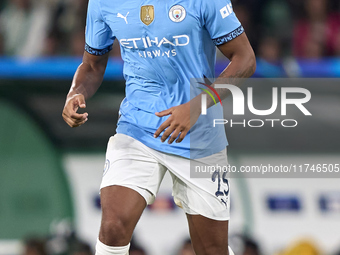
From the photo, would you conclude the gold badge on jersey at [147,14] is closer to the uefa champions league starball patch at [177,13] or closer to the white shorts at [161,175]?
the uefa champions league starball patch at [177,13]

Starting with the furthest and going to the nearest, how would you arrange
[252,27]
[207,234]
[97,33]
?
[252,27], [97,33], [207,234]

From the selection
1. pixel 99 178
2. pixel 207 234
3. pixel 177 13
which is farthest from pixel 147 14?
pixel 99 178

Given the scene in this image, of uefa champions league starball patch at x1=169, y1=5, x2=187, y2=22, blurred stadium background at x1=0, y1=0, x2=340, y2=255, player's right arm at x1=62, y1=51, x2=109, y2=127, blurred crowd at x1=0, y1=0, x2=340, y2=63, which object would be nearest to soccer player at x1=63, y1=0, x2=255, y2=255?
uefa champions league starball patch at x1=169, y1=5, x2=187, y2=22

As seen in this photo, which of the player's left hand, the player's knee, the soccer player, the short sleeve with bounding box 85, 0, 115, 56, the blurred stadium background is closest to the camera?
the player's left hand

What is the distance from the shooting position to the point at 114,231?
2.92m

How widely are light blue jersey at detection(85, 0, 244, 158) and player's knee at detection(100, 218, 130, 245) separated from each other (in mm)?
488

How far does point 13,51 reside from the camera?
632 cm

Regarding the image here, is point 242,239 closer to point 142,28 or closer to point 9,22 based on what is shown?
point 142,28

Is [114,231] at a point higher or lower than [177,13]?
lower

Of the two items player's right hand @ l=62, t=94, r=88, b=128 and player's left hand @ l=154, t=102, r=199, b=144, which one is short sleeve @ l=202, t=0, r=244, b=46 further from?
player's right hand @ l=62, t=94, r=88, b=128

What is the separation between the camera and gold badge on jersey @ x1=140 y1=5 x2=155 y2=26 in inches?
121

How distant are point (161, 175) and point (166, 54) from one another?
27.2 inches

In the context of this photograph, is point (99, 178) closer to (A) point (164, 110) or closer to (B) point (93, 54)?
(B) point (93, 54)

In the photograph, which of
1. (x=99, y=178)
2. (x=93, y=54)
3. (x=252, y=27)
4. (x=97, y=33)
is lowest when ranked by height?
(x=99, y=178)
